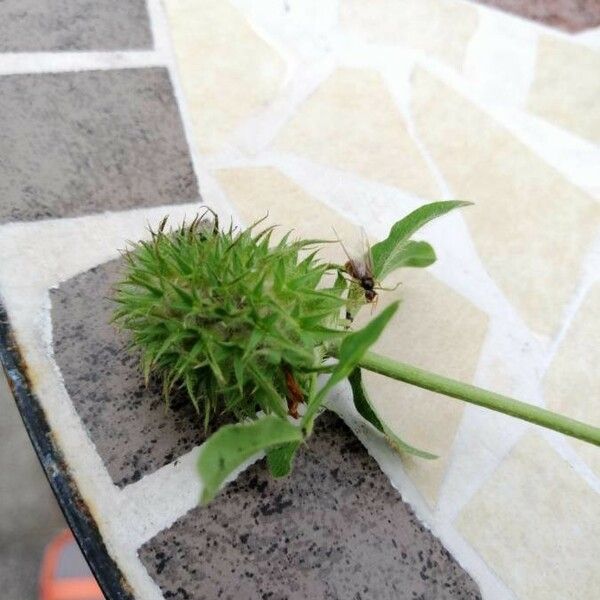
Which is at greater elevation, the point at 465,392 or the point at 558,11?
the point at 558,11

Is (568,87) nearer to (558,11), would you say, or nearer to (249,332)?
(558,11)

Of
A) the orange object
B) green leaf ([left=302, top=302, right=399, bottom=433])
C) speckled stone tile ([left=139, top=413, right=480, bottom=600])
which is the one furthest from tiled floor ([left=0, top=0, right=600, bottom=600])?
the orange object

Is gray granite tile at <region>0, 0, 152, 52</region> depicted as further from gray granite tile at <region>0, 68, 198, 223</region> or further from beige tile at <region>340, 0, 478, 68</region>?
beige tile at <region>340, 0, 478, 68</region>

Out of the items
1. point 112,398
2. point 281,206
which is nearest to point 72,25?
point 281,206

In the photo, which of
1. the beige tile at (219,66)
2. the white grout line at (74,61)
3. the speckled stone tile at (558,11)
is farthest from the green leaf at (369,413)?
the speckled stone tile at (558,11)

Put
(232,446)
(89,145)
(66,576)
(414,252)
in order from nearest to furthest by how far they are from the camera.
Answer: (232,446), (414,252), (89,145), (66,576)

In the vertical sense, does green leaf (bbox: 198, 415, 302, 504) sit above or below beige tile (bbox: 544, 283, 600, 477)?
above

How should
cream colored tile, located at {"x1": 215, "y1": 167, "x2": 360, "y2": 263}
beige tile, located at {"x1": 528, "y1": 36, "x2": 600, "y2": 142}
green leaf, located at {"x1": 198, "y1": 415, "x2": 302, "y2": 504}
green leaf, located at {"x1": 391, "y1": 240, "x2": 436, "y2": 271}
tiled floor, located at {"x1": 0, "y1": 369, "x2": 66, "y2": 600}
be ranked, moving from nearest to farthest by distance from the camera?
green leaf, located at {"x1": 198, "y1": 415, "x2": 302, "y2": 504} < green leaf, located at {"x1": 391, "y1": 240, "x2": 436, "y2": 271} < cream colored tile, located at {"x1": 215, "y1": 167, "x2": 360, "y2": 263} < beige tile, located at {"x1": 528, "y1": 36, "x2": 600, "y2": 142} < tiled floor, located at {"x1": 0, "y1": 369, "x2": 66, "y2": 600}
